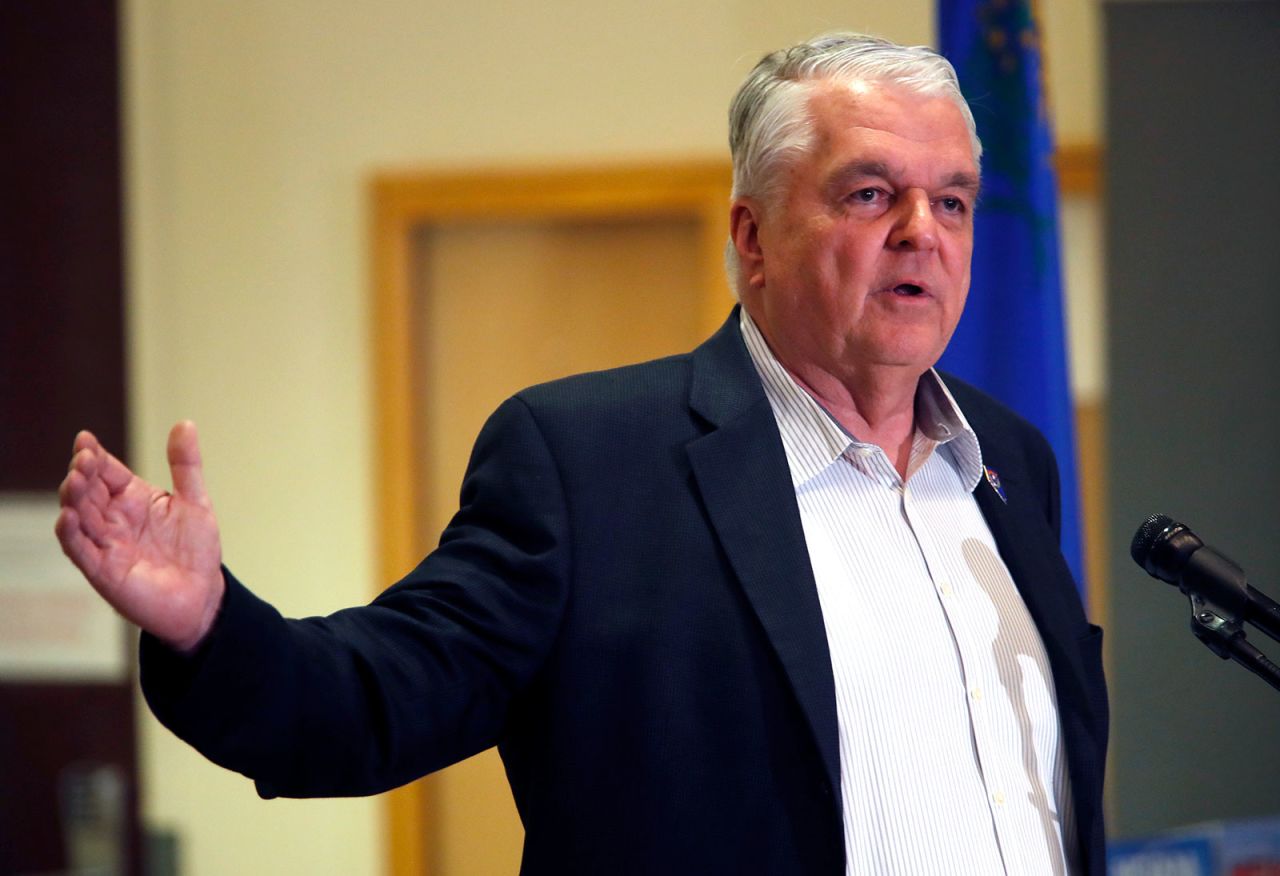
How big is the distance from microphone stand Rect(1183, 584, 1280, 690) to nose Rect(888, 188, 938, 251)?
1.42 ft

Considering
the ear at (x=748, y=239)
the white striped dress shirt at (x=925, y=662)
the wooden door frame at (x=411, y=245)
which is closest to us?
the white striped dress shirt at (x=925, y=662)

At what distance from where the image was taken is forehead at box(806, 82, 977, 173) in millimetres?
1322

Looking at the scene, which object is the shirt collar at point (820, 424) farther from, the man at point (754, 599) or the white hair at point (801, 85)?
the white hair at point (801, 85)

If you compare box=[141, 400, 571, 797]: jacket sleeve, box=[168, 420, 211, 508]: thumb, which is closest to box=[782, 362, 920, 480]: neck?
box=[141, 400, 571, 797]: jacket sleeve

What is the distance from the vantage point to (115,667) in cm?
288

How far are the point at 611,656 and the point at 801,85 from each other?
2.11ft

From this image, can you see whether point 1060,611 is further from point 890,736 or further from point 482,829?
point 482,829

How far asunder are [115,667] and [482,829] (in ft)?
3.67

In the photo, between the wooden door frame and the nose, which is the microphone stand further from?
the wooden door frame

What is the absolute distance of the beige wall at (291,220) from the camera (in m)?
3.40

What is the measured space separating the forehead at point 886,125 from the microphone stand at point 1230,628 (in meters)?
0.50

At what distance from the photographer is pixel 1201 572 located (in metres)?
1.15

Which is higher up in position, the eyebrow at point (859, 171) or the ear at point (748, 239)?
the eyebrow at point (859, 171)

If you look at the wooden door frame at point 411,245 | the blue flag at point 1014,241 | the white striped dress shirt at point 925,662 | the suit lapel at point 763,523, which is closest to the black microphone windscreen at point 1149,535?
the white striped dress shirt at point 925,662
